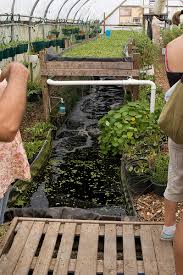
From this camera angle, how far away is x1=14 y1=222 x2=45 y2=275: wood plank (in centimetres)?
275

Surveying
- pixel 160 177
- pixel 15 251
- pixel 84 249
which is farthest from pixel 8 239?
pixel 160 177

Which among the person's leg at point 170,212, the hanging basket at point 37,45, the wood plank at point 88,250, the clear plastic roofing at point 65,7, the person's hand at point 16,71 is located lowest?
the wood plank at point 88,250

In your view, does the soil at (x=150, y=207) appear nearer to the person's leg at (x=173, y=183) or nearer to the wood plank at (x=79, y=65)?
the person's leg at (x=173, y=183)

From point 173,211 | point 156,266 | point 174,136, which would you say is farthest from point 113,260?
point 174,136

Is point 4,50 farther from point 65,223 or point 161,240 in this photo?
point 161,240

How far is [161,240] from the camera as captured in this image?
3.03 m

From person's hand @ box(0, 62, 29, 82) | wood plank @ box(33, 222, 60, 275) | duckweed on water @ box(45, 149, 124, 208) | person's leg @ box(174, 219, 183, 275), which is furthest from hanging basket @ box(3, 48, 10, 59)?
person's leg @ box(174, 219, 183, 275)

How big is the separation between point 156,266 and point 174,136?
124 cm

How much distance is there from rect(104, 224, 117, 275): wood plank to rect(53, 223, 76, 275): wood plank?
0.92 feet

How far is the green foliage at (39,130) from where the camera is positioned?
6.58 metres

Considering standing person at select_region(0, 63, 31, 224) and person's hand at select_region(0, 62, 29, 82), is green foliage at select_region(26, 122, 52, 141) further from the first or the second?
person's hand at select_region(0, 62, 29, 82)

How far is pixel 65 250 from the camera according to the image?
3.00 meters

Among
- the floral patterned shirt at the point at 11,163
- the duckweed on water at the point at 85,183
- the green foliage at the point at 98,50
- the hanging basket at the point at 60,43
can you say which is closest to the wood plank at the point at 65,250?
the floral patterned shirt at the point at 11,163

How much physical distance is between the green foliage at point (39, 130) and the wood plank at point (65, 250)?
334 cm
